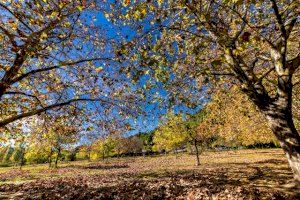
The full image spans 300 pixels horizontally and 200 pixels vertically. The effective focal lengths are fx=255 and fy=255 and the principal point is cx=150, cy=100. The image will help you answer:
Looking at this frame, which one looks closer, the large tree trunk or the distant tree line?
the large tree trunk

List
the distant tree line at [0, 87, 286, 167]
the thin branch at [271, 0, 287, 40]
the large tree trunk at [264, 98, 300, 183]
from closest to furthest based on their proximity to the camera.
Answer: the thin branch at [271, 0, 287, 40] < the large tree trunk at [264, 98, 300, 183] < the distant tree line at [0, 87, 286, 167]

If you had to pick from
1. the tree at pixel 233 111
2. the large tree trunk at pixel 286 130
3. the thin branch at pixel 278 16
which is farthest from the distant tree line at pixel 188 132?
the thin branch at pixel 278 16

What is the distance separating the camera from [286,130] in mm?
7234

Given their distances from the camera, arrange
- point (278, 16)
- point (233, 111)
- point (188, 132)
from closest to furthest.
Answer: point (278, 16) < point (233, 111) < point (188, 132)

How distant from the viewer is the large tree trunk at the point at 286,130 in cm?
694

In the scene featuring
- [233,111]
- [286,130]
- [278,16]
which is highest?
[233,111]

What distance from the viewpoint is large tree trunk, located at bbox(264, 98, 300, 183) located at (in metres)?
6.94

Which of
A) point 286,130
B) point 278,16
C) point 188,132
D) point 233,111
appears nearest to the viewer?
point 278,16

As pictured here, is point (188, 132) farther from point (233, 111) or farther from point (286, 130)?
point (286, 130)

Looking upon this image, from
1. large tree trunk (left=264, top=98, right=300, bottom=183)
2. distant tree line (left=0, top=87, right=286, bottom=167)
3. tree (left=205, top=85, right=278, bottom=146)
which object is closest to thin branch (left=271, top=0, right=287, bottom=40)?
large tree trunk (left=264, top=98, right=300, bottom=183)

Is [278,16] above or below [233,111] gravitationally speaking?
below

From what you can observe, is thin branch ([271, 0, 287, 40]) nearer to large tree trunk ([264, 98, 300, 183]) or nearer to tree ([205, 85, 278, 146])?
large tree trunk ([264, 98, 300, 183])

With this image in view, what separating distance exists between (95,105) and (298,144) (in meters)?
8.42

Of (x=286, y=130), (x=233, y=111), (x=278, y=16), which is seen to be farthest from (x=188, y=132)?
(x=278, y=16)
